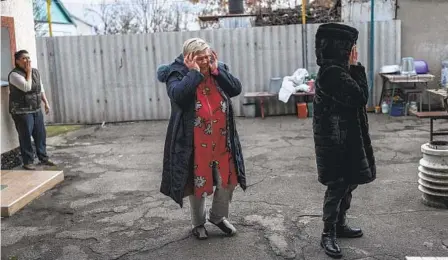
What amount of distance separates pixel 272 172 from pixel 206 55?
2879mm

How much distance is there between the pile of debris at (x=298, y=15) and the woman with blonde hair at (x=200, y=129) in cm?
885

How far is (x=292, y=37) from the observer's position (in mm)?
10664

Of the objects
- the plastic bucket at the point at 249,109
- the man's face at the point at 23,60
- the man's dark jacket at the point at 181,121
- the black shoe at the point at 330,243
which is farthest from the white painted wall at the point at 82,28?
the black shoe at the point at 330,243

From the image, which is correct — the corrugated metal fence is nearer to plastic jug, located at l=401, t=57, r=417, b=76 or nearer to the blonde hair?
plastic jug, located at l=401, t=57, r=417, b=76

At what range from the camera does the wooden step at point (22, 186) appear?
527 centimetres

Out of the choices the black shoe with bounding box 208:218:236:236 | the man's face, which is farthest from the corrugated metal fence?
the black shoe with bounding box 208:218:236:236

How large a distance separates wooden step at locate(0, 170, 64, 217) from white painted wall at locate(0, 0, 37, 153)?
0.66 m

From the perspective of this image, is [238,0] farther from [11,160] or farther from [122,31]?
[11,160]

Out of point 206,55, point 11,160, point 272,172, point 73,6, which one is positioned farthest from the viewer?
point 73,6

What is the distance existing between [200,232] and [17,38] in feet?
15.2

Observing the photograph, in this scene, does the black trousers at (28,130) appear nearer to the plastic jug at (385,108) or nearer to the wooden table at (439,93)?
the plastic jug at (385,108)

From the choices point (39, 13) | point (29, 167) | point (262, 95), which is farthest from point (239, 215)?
point (39, 13)

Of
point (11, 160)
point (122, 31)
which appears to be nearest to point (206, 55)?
point (11, 160)

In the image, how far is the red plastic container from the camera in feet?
34.1
